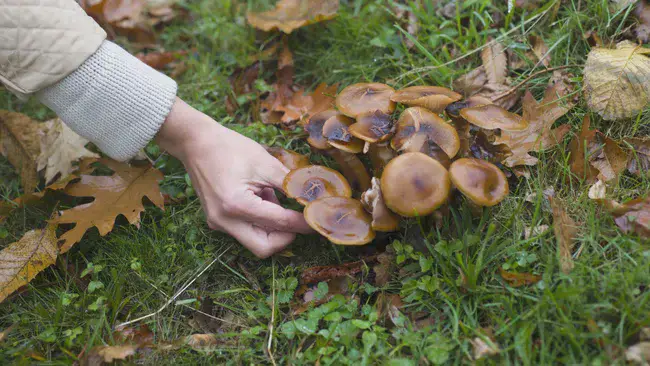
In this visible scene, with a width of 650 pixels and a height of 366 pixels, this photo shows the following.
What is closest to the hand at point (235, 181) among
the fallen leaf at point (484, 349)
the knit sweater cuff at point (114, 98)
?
the knit sweater cuff at point (114, 98)

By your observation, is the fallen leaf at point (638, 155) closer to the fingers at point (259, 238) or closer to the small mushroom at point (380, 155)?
the small mushroom at point (380, 155)

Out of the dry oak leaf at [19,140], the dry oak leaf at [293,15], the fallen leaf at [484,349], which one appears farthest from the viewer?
the dry oak leaf at [293,15]

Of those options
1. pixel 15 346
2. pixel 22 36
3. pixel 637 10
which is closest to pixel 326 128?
pixel 22 36

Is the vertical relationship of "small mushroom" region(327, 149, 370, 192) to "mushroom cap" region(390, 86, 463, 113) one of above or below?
below

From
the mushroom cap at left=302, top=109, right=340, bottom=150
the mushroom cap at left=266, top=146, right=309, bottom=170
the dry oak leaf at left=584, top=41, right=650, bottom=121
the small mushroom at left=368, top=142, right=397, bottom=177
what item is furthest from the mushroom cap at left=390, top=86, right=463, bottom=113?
the dry oak leaf at left=584, top=41, right=650, bottom=121

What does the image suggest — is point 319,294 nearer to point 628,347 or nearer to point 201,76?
point 628,347

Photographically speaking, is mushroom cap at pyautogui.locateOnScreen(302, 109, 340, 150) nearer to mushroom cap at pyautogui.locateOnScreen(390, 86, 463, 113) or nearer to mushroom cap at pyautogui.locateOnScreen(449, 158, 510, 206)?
mushroom cap at pyautogui.locateOnScreen(390, 86, 463, 113)

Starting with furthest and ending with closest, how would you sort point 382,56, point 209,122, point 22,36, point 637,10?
1. point 382,56
2. point 637,10
3. point 209,122
4. point 22,36
